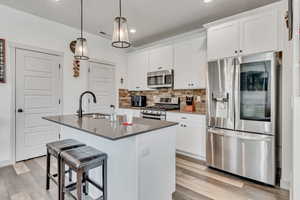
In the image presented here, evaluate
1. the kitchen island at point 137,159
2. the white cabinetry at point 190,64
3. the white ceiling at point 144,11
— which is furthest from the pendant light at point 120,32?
the white cabinetry at point 190,64

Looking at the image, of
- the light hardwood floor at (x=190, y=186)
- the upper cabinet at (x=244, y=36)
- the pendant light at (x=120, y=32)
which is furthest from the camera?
the upper cabinet at (x=244, y=36)

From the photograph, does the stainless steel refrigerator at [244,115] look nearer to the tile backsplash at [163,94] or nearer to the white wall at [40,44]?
the tile backsplash at [163,94]

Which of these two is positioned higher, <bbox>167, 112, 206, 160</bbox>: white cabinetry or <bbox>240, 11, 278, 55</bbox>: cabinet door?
<bbox>240, 11, 278, 55</bbox>: cabinet door

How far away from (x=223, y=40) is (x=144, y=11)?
1.51 meters

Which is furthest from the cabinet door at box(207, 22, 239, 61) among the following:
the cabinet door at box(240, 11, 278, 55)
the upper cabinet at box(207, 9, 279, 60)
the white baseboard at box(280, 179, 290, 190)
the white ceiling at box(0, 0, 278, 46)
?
the white baseboard at box(280, 179, 290, 190)

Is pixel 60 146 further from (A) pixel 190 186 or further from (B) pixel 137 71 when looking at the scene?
(B) pixel 137 71

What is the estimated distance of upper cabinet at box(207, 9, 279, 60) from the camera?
227 centimetres

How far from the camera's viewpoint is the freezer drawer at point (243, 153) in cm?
224

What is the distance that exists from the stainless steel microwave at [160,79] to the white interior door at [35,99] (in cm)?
216

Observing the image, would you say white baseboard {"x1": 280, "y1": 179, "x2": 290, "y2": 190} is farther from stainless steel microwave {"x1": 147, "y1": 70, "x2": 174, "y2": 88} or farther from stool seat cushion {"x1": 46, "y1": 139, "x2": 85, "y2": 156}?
stool seat cushion {"x1": 46, "y1": 139, "x2": 85, "y2": 156}

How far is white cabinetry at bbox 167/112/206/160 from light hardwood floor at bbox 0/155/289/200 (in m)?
0.40

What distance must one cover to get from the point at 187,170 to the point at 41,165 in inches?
102

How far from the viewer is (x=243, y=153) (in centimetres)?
243

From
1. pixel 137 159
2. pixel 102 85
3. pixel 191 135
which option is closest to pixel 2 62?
pixel 102 85
